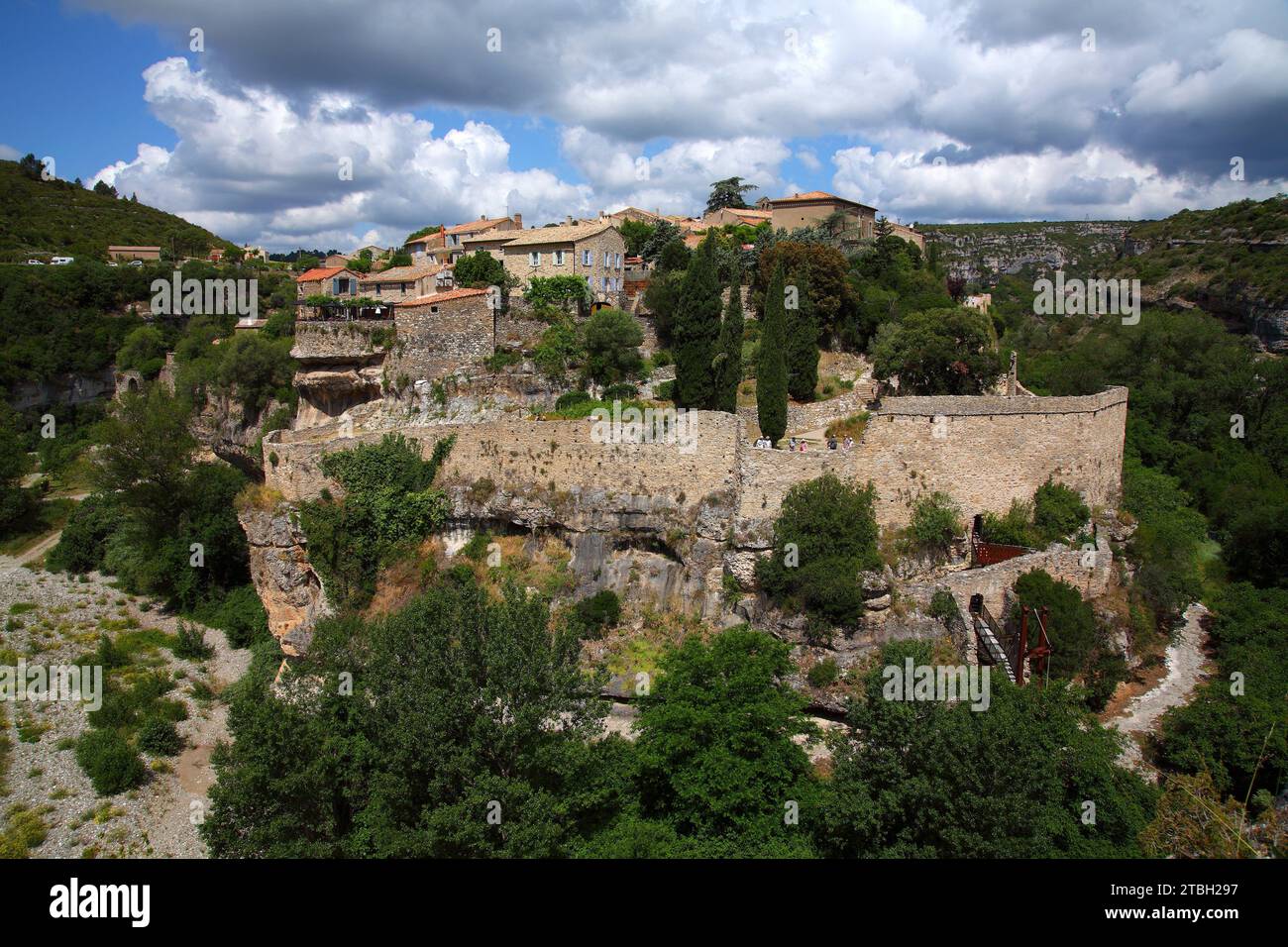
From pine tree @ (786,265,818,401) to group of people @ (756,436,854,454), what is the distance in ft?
13.0

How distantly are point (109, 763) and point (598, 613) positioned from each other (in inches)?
562

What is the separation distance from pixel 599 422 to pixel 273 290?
4698 cm

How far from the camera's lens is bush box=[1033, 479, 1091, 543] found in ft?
72.1

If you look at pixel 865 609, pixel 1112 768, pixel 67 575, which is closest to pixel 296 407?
pixel 67 575

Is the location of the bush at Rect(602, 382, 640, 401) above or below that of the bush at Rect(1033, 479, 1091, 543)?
above

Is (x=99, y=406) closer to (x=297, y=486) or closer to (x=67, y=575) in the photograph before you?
(x=67, y=575)

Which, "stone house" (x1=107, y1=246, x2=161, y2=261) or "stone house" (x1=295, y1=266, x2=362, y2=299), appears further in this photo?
"stone house" (x1=107, y1=246, x2=161, y2=261)

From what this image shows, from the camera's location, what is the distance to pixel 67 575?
3428cm

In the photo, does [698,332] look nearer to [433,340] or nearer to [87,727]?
[433,340]

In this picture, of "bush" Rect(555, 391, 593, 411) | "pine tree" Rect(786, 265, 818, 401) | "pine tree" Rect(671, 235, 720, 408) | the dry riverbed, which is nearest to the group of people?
"pine tree" Rect(786, 265, 818, 401)

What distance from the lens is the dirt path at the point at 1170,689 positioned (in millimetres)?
21453

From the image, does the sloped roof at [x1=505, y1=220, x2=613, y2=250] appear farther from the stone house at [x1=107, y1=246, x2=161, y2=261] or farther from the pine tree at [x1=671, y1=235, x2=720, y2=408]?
the stone house at [x1=107, y1=246, x2=161, y2=261]

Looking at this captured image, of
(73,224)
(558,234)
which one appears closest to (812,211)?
(558,234)

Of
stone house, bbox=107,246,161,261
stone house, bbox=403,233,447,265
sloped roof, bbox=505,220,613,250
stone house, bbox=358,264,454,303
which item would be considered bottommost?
stone house, bbox=358,264,454,303
